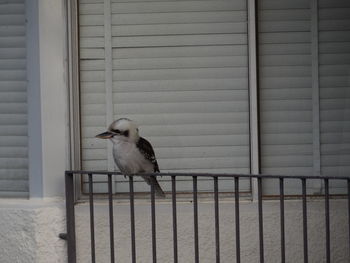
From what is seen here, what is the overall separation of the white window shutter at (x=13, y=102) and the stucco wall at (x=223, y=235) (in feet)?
1.66

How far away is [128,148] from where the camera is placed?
5137 mm

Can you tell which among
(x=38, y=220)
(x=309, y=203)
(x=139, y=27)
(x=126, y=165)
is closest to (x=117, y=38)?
(x=139, y=27)

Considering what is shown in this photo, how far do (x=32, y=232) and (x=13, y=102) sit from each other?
889 mm

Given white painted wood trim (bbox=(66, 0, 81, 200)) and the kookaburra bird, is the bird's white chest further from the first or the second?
white painted wood trim (bbox=(66, 0, 81, 200))

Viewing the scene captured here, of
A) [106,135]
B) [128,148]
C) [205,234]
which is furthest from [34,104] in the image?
[205,234]

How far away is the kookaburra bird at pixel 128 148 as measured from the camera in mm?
5121

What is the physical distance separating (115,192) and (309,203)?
1306 mm

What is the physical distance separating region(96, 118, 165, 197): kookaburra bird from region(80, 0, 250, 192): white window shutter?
0.28 meters

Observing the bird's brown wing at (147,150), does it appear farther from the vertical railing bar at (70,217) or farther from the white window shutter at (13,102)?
the white window shutter at (13,102)

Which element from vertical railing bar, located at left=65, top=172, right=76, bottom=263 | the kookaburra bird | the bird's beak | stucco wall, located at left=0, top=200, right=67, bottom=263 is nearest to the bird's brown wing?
the kookaburra bird

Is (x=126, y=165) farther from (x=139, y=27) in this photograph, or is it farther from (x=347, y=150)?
(x=347, y=150)

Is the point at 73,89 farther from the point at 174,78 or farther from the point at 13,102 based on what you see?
the point at 174,78

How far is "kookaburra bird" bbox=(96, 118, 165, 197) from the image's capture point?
16.8 ft

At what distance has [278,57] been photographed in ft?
17.9
